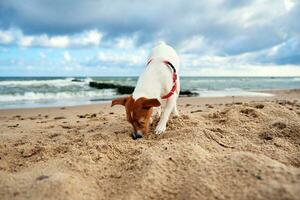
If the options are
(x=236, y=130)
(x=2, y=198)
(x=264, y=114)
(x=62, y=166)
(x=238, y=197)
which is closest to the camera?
(x=238, y=197)

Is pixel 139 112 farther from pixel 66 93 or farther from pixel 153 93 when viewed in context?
pixel 66 93

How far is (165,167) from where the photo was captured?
2.77 m

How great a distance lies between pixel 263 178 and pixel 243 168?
0.22m

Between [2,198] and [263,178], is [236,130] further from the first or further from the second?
[2,198]

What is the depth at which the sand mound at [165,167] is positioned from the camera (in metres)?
2.31

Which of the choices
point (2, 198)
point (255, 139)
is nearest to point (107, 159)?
point (2, 198)

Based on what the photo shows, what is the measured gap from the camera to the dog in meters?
4.21

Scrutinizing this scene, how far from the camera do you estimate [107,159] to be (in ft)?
10.4

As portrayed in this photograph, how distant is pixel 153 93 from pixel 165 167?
1.97m

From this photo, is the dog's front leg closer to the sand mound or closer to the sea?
the sand mound

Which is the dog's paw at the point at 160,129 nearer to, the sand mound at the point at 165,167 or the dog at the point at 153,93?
the dog at the point at 153,93

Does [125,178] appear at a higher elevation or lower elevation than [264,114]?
lower

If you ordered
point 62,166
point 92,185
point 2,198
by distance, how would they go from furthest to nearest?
point 62,166
point 92,185
point 2,198

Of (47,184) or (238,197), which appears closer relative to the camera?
(238,197)
